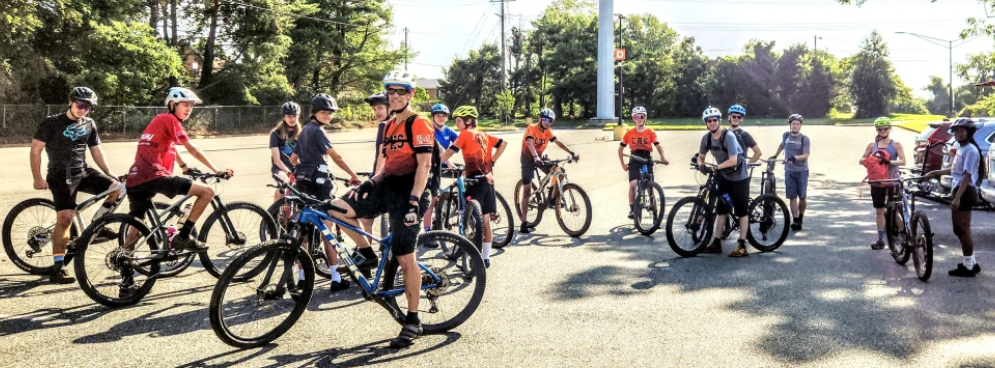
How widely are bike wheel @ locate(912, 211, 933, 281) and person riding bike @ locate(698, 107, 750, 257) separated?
1641mm

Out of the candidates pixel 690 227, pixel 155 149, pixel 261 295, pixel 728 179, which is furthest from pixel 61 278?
pixel 728 179

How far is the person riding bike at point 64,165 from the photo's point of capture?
6.53 meters

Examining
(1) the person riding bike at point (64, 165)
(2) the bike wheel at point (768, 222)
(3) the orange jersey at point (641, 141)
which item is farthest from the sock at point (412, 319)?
(3) the orange jersey at point (641, 141)

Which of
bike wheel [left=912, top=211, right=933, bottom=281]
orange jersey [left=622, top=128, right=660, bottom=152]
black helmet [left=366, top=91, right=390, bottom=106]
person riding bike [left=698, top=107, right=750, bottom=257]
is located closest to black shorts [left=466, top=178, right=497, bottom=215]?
black helmet [left=366, top=91, right=390, bottom=106]

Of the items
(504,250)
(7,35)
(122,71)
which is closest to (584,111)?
(122,71)

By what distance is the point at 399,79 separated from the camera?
495cm

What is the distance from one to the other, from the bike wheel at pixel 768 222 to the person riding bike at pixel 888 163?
42.7 inches

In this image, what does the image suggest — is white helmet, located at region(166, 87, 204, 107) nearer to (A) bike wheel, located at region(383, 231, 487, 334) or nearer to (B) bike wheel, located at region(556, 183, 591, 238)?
(A) bike wheel, located at region(383, 231, 487, 334)

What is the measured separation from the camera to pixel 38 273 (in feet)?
22.6

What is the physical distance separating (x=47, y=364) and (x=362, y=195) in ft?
7.14

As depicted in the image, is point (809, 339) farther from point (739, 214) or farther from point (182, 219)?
point (182, 219)

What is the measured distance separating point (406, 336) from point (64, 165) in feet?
12.3

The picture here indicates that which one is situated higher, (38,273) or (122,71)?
(122,71)

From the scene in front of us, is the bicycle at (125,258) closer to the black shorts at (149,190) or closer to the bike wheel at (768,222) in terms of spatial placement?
the black shorts at (149,190)
